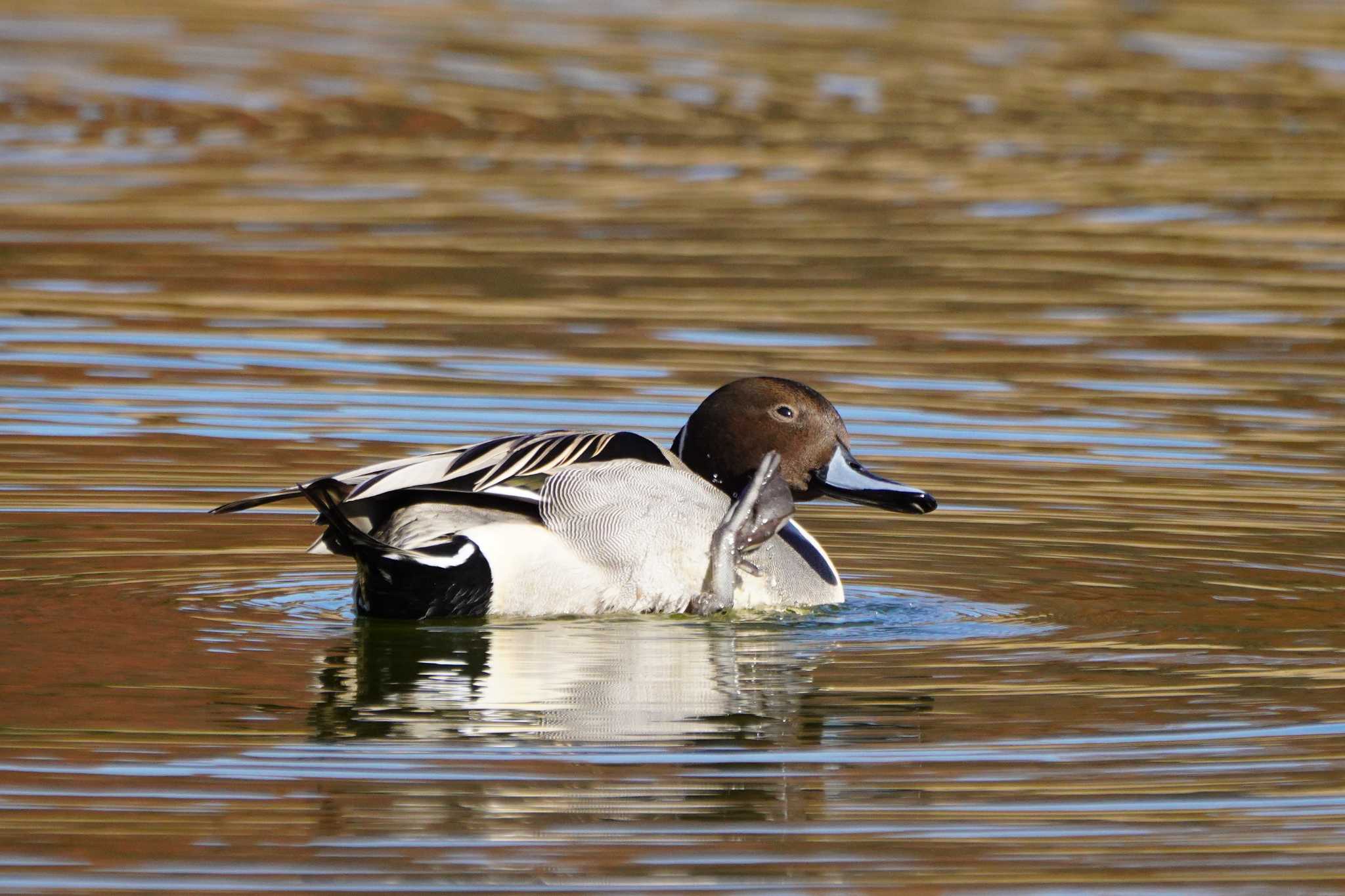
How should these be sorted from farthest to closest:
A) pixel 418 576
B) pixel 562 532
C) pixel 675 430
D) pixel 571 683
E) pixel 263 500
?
pixel 675 430, pixel 562 532, pixel 418 576, pixel 263 500, pixel 571 683

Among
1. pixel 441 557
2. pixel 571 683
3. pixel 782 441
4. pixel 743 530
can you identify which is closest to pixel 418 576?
pixel 441 557

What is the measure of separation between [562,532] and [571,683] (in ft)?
2.18

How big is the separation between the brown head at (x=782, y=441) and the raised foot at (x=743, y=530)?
90 mm

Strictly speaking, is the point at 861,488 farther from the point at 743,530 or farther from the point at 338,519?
the point at 338,519

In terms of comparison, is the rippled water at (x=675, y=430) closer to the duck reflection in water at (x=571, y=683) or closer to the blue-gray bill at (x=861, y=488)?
the duck reflection in water at (x=571, y=683)

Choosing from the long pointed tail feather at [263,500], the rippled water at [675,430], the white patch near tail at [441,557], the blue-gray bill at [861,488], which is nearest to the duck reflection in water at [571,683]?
the rippled water at [675,430]

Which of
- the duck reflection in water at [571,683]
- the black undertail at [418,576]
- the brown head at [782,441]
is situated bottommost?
the duck reflection in water at [571,683]

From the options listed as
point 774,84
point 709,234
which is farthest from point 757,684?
Answer: point 774,84

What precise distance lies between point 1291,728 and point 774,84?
16.2 m

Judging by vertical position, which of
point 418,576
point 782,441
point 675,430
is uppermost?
point 782,441

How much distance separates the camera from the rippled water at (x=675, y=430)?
5645 mm

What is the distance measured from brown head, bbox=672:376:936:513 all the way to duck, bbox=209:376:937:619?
0.13 meters

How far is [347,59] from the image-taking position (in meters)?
23.6

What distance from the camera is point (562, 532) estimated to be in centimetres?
741
